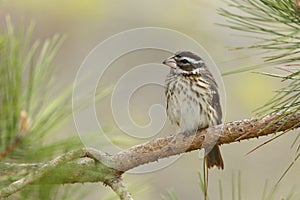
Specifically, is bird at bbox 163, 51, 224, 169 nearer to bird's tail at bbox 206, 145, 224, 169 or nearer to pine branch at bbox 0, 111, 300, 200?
bird's tail at bbox 206, 145, 224, 169

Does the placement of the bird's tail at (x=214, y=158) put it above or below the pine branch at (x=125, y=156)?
above

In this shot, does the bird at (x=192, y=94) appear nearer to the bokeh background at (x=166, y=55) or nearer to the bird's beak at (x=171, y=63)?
the bird's beak at (x=171, y=63)

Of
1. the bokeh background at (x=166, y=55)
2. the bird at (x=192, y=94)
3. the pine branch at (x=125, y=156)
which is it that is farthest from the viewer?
the bokeh background at (x=166, y=55)

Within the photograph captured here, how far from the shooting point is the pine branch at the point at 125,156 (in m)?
1.37

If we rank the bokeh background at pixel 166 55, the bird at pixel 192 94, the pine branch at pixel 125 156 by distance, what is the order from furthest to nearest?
the bokeh background at pixel 166 55, the bird at pixel 192 94, the pine branch at pixel 125 156

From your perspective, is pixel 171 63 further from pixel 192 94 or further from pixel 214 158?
pixel 214 158

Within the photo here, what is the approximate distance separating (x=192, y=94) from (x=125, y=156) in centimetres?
91

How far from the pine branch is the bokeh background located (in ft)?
7.91

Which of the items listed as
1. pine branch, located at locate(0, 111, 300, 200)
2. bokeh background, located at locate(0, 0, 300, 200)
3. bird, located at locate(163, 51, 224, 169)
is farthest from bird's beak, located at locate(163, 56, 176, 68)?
bokeh background, located at locate(0, 0, 300, 200)

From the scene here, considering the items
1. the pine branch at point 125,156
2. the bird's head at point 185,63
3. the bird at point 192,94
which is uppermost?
the bird's head at point 185,63

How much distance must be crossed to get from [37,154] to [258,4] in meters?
0.56

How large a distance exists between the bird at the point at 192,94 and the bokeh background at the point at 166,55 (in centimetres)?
168

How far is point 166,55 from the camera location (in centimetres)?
521

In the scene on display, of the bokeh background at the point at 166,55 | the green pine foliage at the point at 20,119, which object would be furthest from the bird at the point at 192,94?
the bokeh background at the point at 166,55
